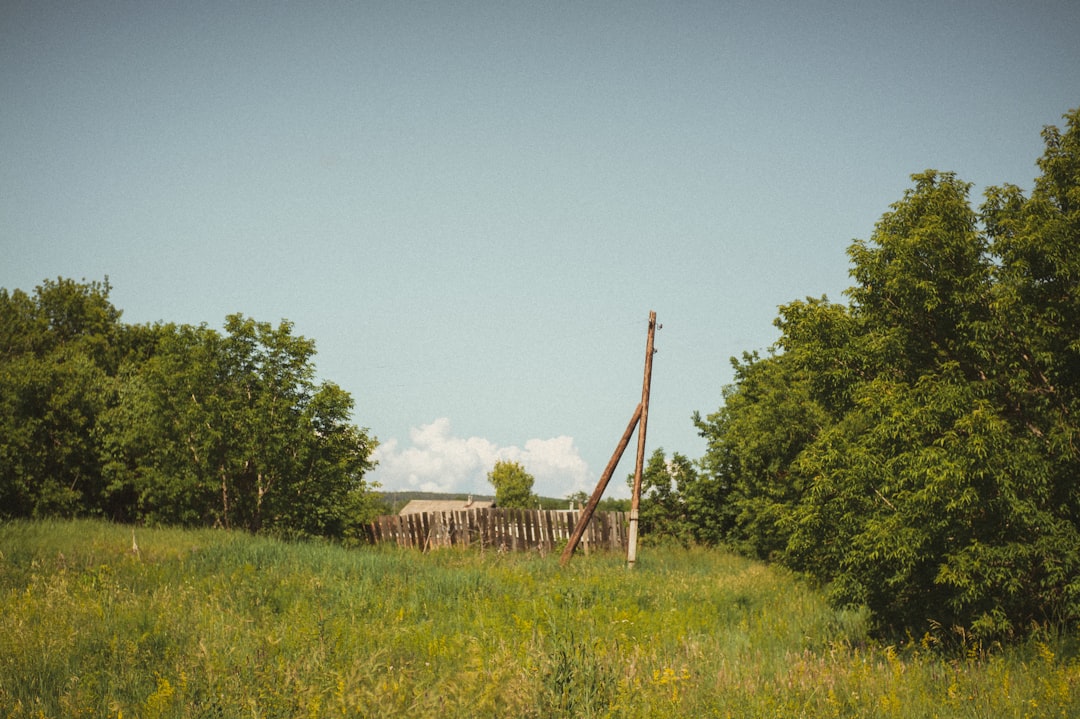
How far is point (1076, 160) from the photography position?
961 centimetres

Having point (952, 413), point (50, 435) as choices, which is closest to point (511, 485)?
point (50, 435)

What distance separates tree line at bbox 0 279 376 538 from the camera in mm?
22625

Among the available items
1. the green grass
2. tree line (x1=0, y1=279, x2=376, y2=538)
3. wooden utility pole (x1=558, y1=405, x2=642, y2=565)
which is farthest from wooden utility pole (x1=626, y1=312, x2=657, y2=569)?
tree line (x1=0, y1=279, x2=376, y2=538)

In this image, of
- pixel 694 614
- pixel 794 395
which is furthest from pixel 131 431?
pixel 794 395

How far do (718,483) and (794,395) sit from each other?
744cm

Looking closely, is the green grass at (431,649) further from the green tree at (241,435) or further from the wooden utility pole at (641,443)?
the green tree at (241,435)

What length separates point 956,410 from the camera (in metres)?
8.73

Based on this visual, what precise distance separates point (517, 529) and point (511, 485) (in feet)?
265

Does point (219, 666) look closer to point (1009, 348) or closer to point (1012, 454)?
point (1012, 454)

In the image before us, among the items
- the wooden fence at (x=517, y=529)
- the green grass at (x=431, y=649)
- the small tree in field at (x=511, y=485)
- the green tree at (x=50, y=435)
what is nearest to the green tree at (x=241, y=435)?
the green tree at (x=50, y=435)

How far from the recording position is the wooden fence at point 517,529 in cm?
2320

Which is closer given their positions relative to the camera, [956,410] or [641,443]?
[956,410]

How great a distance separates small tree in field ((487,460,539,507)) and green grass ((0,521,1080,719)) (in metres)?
87.7

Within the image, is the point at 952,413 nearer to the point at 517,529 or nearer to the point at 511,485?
the point at 517,529
